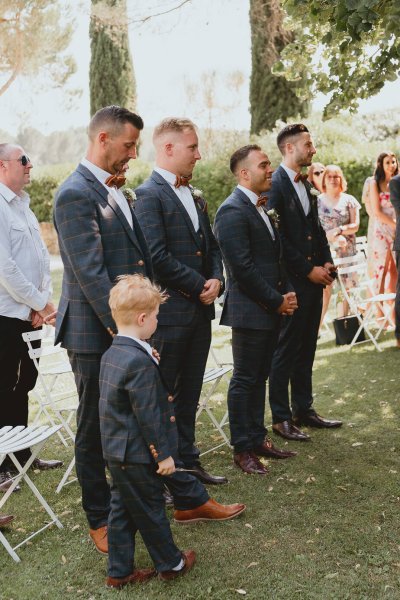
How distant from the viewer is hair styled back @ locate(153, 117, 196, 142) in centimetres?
464

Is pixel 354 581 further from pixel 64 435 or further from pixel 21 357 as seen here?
pixel 64 435

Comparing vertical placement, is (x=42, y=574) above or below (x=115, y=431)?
below

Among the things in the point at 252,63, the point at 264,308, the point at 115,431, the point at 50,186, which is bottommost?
the point at 115,431

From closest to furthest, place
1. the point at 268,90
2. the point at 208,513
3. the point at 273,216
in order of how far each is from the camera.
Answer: the point at 208,513 < the point at 273,216 < the point at 268,90

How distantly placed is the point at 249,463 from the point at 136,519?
170 cm

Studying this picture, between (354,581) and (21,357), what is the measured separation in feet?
9.07

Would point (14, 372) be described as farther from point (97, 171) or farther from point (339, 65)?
point (339, 65)

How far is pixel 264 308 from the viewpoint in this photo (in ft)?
17.0

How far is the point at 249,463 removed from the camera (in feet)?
16.9

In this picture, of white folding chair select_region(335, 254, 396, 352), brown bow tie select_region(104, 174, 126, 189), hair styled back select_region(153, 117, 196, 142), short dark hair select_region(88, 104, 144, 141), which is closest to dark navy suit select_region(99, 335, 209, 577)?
brown bow tie select_region(104, 174, 126, 189)

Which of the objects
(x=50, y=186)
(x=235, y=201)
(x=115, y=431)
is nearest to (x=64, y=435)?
(x=235, y=201)

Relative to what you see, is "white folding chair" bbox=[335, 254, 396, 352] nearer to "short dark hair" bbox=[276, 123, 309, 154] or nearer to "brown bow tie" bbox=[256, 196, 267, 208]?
"short dark hair" bbox=[276, 123, 309, 154]

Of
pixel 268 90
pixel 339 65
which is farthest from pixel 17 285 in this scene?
pixel 268 90

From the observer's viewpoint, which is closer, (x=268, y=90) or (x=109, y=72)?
(x=268, y=90)
